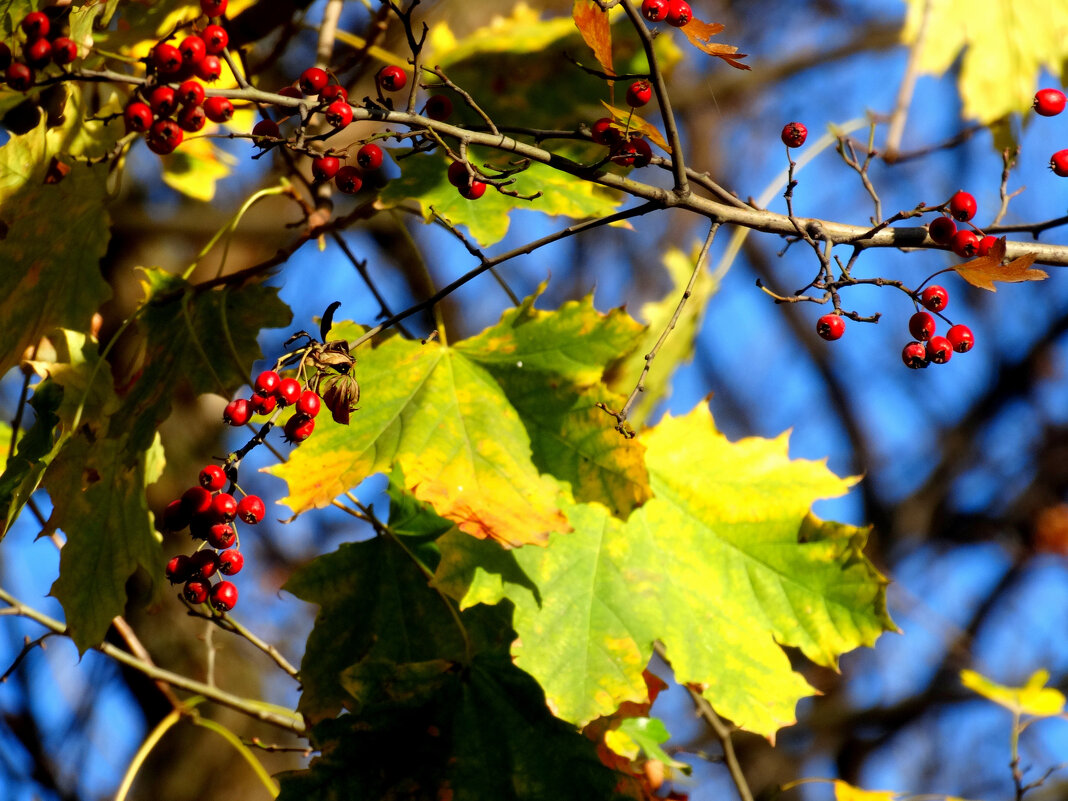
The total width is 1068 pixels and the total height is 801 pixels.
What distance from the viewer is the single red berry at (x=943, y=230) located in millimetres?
923

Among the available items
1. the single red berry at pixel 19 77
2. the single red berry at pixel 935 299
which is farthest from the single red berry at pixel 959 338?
the single red berry at pixel 19 77

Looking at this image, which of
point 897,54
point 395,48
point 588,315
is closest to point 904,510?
point 897,54

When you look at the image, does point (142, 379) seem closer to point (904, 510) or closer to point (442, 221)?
point (442, 221)

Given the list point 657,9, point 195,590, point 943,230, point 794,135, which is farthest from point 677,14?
point 195,590

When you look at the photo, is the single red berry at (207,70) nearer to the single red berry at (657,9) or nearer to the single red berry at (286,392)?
the single red berry at (286,392)

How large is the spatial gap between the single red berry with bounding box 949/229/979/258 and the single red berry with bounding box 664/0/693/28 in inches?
12.9

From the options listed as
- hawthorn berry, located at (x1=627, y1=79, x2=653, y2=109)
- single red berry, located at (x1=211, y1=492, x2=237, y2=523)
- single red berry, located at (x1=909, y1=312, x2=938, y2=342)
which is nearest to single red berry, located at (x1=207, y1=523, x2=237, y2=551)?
single red berry, located at (x1=211, y1=492, x2=237, y2=523)

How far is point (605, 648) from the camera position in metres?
1.12

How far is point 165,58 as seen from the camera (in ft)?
2.94

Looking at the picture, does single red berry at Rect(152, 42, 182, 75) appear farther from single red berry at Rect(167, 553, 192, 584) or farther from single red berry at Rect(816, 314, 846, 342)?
single red berry at Rect(816, 314, 846, 342)

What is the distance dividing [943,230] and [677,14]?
326mm

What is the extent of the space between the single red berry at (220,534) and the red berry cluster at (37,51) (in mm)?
453

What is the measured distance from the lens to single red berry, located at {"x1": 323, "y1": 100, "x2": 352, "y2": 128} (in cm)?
85

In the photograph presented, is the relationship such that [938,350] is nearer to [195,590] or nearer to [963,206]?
[963,206]
